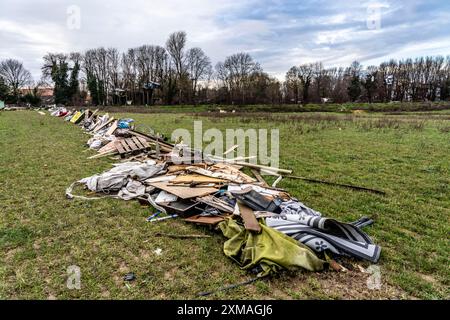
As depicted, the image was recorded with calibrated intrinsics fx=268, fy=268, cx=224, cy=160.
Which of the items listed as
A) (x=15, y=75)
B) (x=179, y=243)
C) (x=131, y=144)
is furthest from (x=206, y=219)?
(x=15, y=75)

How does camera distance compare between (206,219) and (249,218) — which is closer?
(249,218)

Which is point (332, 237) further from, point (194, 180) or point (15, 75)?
point (15, 75)

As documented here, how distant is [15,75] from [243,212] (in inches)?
3004

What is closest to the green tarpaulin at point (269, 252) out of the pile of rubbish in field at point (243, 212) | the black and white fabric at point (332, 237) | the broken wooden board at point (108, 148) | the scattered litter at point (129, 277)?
the pile of rubbish in field at point (243, 212)

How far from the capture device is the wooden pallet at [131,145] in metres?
8.37

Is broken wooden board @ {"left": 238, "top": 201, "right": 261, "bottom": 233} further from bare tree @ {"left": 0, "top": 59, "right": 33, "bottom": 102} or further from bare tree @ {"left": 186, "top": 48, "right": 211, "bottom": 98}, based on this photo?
bare tree @ {"left": 0, "top": 59, "right": 33, "bottom": 102}

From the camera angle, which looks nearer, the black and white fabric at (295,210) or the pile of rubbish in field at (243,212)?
the pile of rubbish in field at (243,212)

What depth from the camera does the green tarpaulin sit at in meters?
2.74

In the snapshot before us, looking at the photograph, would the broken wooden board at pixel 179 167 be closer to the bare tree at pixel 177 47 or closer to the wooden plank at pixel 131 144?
the wooden plank at pixel 131 144

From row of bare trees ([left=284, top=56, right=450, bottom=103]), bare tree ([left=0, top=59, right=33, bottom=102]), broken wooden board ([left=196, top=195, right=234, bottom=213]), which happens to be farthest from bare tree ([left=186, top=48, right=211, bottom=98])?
broken wooden board ([left=196, top=195, right=234, bottom=213])

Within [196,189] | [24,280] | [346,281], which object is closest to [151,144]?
[196,189]

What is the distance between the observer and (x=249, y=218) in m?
3.32

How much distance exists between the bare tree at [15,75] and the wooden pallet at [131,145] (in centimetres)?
6122
